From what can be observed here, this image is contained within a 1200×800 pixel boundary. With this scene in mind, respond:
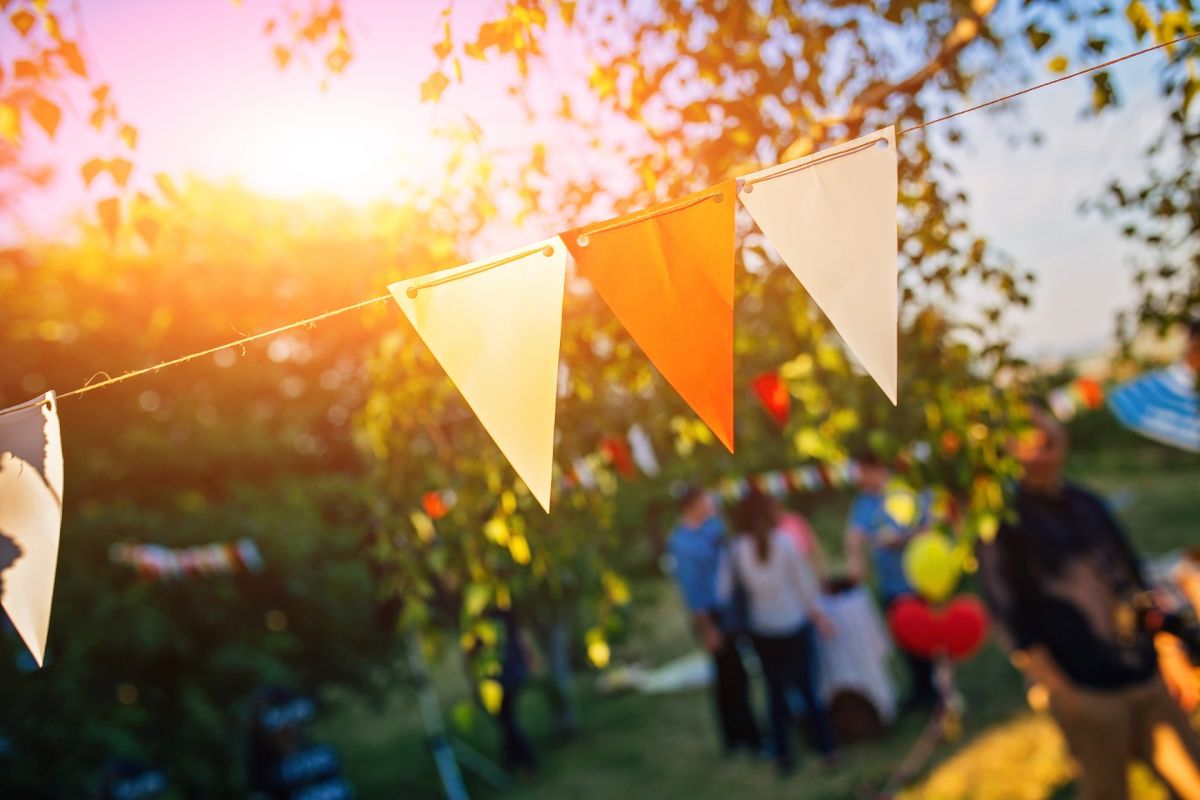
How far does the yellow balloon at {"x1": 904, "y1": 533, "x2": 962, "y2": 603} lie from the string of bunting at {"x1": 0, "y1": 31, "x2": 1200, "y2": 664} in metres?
3.73

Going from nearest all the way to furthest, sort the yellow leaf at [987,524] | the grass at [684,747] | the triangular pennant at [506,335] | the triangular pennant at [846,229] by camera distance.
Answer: the triangular pennant at [846,229], the triangular pennant at [506,335], the yellow leaf at [987,524], the grass at [684,747]

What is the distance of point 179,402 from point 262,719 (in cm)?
791

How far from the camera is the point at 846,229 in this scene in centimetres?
167

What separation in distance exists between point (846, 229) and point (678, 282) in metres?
0.32

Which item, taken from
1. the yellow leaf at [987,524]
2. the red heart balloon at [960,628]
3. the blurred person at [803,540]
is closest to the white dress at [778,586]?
the blurred person at [803,540]

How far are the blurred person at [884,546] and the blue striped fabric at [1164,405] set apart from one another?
1.25 metres

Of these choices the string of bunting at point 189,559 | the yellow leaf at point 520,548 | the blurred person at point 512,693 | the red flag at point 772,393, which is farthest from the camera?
the string of bunting at point 189,559

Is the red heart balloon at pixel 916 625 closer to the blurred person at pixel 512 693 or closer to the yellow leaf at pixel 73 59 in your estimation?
the blurred person at pixel 512 693

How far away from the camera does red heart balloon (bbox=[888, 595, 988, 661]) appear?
512 centimetres

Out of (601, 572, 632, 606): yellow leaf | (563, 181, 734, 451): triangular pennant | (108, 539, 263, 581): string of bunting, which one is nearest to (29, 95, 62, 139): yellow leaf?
(563, 181, 734, 451): triangular pennant

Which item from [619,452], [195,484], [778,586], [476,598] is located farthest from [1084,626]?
[195,484]

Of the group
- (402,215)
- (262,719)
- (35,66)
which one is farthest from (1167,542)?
(35,66)

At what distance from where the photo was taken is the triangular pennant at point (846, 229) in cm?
163

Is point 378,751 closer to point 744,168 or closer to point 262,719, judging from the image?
point 262,719
